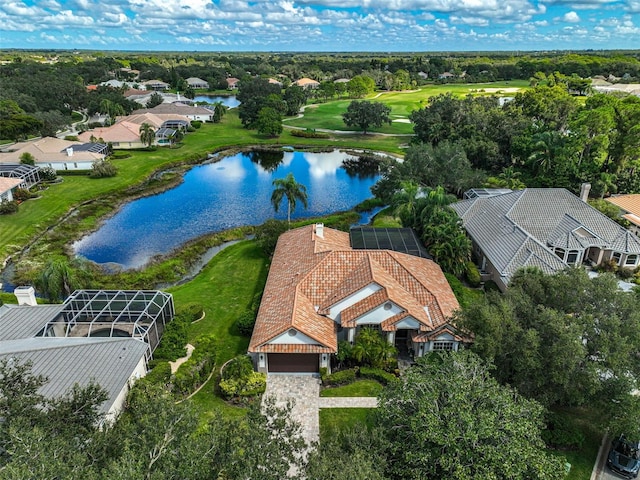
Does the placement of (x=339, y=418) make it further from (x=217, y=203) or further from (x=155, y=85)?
(x=155, y=85)

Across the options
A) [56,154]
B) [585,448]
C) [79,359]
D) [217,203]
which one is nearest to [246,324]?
[79,359]

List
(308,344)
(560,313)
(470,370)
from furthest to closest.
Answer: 1. (308,344)
2. (560,313)
3. (470,370)

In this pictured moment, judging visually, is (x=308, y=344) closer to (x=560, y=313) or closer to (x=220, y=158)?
(x=560, y=313)

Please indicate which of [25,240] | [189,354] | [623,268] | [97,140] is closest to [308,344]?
[189,354]

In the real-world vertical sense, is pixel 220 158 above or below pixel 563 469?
below

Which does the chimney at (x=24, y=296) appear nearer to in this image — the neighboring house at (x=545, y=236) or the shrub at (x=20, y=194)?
the neighboring house at (x=545, y=236)

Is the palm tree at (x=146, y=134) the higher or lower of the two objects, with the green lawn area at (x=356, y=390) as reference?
higher

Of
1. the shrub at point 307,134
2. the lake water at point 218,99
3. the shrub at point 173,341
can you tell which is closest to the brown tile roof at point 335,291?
the shrub at point 173,341

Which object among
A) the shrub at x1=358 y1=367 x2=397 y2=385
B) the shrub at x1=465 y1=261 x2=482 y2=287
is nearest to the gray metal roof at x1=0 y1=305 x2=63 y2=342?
the shrub at x1=358 y1=367 x2=397 y2=385
